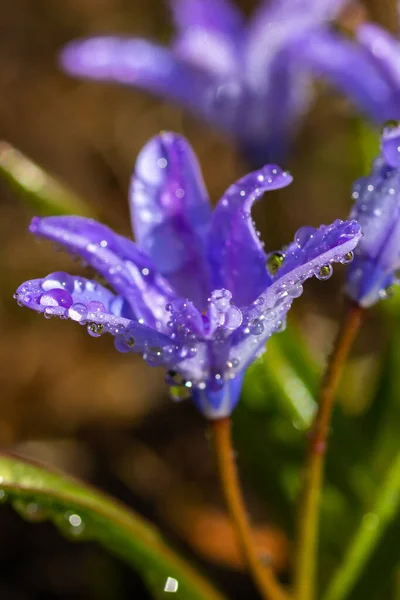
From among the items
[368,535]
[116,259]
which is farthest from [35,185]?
[368,535]

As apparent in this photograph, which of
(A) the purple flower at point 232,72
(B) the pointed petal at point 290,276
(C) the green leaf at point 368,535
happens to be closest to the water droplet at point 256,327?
(B) the pointed petal at point 290,276

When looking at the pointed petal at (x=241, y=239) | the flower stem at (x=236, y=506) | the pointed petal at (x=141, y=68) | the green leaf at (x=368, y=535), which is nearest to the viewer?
the pointed petal at (x=241, y=239)

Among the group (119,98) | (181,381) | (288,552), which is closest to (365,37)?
(181,381)

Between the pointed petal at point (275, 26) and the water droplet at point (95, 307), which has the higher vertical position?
the pointed petal at point (275, 26)

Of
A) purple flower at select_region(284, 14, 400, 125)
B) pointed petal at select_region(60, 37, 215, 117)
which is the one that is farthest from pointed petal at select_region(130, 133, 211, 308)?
pointed petal at select_region(60, 37, 215, 117)

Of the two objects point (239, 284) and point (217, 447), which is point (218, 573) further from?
point (239, 284)

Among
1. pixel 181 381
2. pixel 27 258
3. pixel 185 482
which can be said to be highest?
pixel 27 258

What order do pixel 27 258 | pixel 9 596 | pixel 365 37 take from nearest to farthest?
pixel 365 37
pixel 9 596
pixel 27 258

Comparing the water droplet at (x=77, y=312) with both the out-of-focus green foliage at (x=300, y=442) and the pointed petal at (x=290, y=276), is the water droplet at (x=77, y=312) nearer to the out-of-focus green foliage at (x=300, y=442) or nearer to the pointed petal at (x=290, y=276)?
the pointed petal at (x=290, y=276)

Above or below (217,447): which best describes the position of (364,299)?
above
